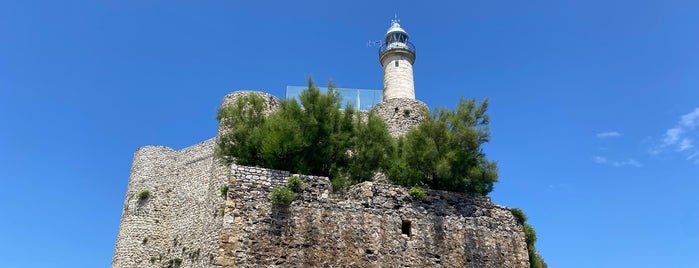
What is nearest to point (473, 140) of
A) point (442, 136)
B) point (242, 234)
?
point (442, 136)

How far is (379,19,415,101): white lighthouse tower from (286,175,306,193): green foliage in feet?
60.4

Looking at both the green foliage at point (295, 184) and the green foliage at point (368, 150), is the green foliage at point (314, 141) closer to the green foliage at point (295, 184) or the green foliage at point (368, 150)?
the green foliage at point (368, 150)

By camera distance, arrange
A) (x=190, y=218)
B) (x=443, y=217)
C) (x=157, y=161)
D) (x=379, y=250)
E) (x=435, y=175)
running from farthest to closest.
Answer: (x=157, y=161) < (x=190, y=218) < (x=435, y=175) < (x=443, y=217) < (x=379, y=250)

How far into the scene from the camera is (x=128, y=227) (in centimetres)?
3177

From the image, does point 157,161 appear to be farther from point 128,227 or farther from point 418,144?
point 418,144

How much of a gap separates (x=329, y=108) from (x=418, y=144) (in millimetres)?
2831

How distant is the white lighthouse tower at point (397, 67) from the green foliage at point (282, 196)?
18.9 meters

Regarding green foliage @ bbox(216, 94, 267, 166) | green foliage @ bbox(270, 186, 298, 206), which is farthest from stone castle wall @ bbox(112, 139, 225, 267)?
green foliage @ bbox(270, 186, 298, 206)

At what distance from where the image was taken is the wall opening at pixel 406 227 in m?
15.2

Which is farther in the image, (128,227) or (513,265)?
(128,227)

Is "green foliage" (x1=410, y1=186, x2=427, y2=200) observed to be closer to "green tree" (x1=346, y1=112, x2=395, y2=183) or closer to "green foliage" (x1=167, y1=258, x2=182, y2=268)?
"green tree" (x1=346, y1=112, x2=395, y2=183)

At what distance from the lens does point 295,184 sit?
47.9ft

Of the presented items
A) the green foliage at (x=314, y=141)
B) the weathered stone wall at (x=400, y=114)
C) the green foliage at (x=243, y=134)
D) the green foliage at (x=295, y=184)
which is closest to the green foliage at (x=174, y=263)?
the green foliage at (x=243, y=134)

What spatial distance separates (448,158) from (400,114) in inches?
412
